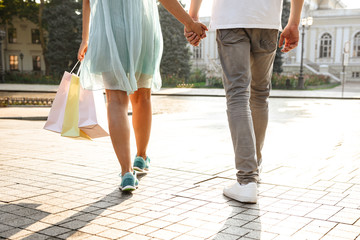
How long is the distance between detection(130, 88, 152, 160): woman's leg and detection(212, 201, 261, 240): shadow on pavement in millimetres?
1097

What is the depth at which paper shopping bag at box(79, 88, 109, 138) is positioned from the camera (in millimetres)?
3439

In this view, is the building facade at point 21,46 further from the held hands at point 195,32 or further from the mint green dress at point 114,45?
the held hands at point 195,32

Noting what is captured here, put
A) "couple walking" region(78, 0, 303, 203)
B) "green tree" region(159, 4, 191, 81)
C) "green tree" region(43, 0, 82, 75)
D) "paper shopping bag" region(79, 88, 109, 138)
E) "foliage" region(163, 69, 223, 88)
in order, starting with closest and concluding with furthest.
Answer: "couple walking" region(78, 0, 303, 203) → "paper shopping bag" region(79, 88, 109, 138) → "foliage" region(163, 69, 223, 88) → "green tree" region(159, 4, 191, 81) → "green tree" region(43, 0, 82, 75)

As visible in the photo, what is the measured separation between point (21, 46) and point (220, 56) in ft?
179

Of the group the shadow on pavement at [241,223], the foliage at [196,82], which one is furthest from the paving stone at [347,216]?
the foliage at [196,82]

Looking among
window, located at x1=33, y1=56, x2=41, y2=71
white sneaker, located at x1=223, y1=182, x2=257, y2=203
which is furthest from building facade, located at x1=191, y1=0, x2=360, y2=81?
white sneaker, located at x1=223, y1=182, x2=257, y2=203

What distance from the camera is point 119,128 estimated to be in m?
3.20

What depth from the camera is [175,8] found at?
10.3 feet

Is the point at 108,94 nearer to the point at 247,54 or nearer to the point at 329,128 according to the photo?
the point at 247,54

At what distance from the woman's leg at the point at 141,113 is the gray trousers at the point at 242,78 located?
0.78 m

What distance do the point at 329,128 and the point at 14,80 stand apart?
34033 millimetres

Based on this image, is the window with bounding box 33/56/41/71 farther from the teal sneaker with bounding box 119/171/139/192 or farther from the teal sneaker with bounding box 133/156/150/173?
the teal sneaker with bounding box 119/171/139/192

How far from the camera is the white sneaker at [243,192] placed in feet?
9.43

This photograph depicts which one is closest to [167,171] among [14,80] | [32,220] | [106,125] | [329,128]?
[106,125]
